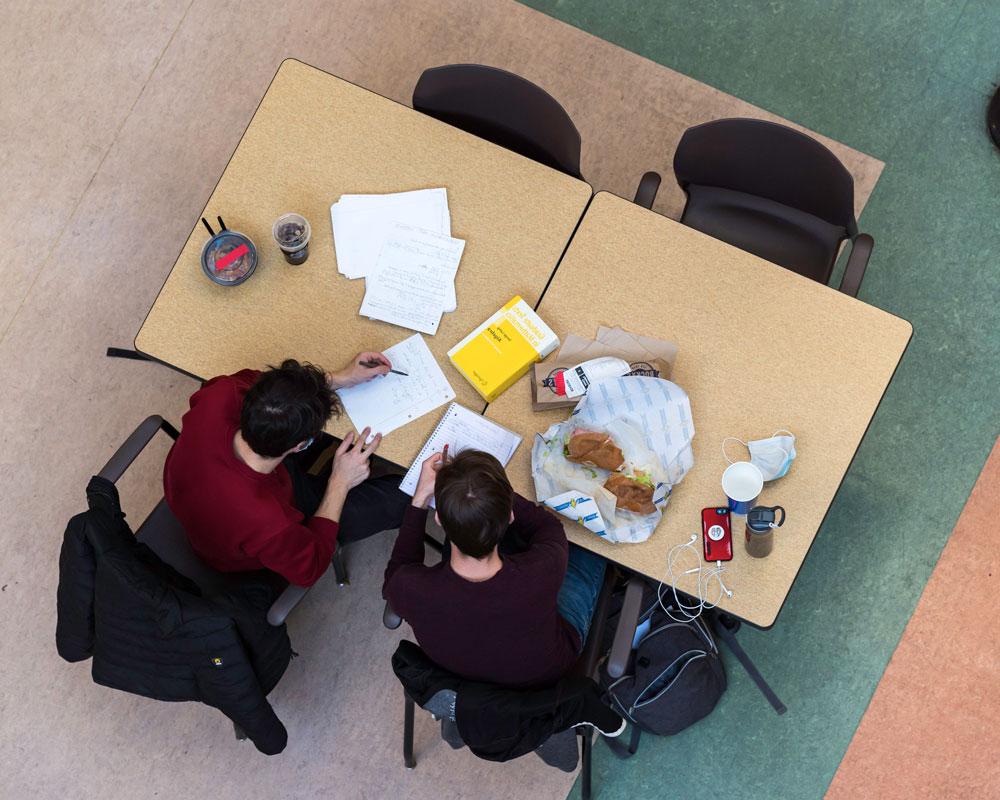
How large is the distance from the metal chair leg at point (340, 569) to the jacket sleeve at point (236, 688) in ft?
2.08

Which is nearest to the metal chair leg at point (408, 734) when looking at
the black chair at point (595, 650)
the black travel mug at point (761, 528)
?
the black chair at point (595, 650)

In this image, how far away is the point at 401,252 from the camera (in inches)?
89.6

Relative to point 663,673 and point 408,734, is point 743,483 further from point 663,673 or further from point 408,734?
point 408,734

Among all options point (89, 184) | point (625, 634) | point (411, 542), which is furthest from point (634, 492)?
point (89, 184)

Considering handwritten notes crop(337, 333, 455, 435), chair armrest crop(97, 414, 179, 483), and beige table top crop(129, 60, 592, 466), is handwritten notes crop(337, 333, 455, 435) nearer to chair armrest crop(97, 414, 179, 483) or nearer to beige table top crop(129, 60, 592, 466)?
beige table top crop(129, 60, 592, 466)

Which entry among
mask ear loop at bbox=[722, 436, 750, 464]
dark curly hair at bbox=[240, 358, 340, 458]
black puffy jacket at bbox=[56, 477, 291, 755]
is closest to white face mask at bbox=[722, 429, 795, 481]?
mask ear loop at bbox=[722, 436, 750, 464]

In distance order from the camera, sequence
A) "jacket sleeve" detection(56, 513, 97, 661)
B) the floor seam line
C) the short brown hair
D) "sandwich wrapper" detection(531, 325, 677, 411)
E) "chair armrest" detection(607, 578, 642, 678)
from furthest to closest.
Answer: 1. the floor seam line
2. "sandwich wrapper" detection(531, 325, 677, 411)
3. "chair armrest" detection(607, 578, 642, 678)
4. "jacket sleeve" detection(56, 513, 97, 661)
5. the short brown hair

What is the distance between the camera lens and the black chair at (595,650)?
2064mm

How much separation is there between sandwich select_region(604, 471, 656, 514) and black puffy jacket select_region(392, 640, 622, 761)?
1.34ft

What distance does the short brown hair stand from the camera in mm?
1850

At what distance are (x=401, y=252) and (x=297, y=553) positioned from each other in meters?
0.79

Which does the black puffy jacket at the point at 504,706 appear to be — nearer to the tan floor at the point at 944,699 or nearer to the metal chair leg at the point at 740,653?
the metal chair leg at the point at 740,653

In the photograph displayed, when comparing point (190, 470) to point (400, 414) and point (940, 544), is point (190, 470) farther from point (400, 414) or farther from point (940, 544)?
point (940, 544)

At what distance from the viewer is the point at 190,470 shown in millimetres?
2104
